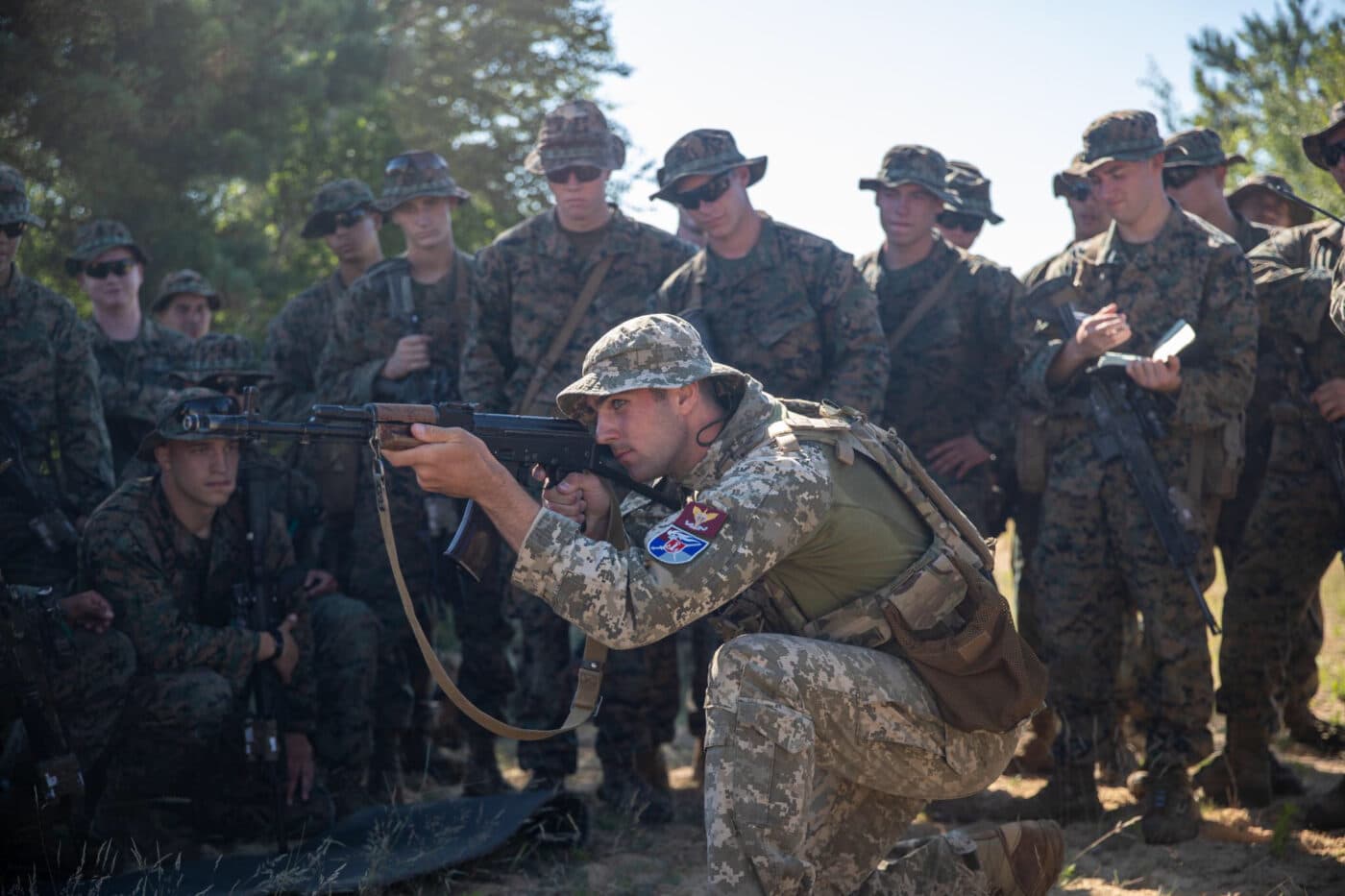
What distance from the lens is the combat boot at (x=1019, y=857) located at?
4180 millimetres

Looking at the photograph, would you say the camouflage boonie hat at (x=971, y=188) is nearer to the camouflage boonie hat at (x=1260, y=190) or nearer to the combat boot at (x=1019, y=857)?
the camouflage boonie hat at (x=1260, y=190)

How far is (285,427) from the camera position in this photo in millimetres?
3840

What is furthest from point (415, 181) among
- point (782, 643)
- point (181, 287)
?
point (782, 643)

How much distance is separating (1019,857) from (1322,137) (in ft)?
11.3

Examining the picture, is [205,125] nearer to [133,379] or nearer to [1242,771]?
[133,379]

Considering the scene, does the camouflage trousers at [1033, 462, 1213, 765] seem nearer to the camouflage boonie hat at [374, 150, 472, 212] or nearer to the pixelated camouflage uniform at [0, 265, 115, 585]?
the camouflage boonie hat at [374, 150, 472, 212]

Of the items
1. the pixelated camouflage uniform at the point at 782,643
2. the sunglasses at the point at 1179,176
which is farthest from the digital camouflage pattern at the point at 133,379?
the sunglasses at the point at 1179,176

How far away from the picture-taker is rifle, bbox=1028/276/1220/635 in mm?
5422

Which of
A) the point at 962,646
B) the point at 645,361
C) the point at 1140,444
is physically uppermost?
the point at 645,361

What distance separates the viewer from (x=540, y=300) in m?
6.41

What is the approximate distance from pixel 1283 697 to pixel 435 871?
4479mm

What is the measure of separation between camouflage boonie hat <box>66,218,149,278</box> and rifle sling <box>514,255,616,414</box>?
2.63 m

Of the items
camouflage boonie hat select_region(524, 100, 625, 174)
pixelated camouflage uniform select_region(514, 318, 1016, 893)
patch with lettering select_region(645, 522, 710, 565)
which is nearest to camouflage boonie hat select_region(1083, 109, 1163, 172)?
camouflage boonie hat select_region(524, 100, 625, 174)

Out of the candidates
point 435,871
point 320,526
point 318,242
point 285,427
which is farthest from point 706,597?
point 318,242
